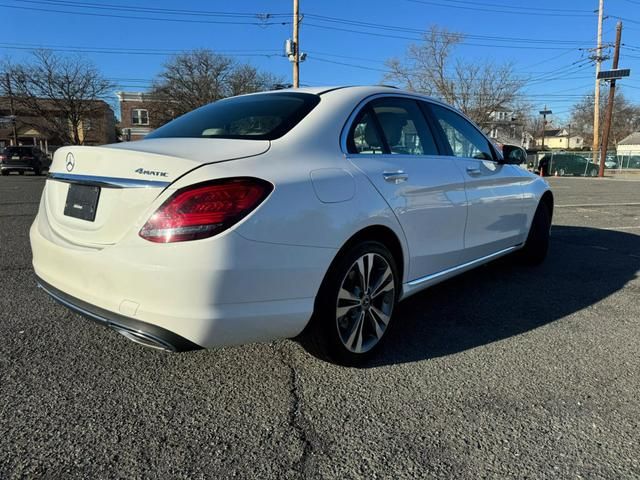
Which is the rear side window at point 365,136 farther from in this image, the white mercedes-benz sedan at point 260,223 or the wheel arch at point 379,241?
the wheel arch at point 379,241

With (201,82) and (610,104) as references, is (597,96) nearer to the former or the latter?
(610,104)

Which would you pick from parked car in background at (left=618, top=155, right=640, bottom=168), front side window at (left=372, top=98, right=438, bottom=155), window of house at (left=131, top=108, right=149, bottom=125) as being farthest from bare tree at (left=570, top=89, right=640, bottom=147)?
front side window at (left=372, top=98, right=438, bottom=155)

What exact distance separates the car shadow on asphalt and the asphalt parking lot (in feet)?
0.08

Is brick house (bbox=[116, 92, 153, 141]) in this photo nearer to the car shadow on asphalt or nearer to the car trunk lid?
the car shadow on asphalt

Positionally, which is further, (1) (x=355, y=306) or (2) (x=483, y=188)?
(2) (x=483, y=188)

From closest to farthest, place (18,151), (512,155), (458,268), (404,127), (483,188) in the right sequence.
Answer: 1. (404,127)
2. (458,268)
3. (483,188)
4. (512,155)
5. (18,151)

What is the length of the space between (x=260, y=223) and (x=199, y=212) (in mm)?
261

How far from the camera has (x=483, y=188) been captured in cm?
384

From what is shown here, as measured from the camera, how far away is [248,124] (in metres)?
2.74

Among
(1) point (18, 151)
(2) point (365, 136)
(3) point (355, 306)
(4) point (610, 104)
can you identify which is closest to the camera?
(3) point (355, 306)

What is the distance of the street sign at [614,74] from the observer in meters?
31.2

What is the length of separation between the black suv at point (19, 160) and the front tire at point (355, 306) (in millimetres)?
27911

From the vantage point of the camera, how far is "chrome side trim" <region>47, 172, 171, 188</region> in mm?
2108

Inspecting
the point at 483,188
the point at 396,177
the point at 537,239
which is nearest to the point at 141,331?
the point at 396,177
